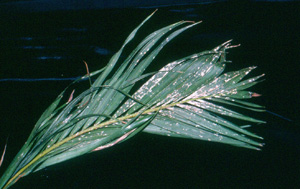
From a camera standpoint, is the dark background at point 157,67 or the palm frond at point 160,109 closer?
the palm frond at point 160,109

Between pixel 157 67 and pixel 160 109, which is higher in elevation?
pixel 157 67

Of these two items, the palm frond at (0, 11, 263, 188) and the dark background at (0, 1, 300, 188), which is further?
the dark background at (0, 1, 300, 188)

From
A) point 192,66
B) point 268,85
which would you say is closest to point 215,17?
point 268,85

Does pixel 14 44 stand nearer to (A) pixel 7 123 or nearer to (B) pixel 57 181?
(A) pixel 7 123

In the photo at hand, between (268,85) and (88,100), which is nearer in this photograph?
(88,100)
